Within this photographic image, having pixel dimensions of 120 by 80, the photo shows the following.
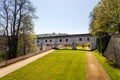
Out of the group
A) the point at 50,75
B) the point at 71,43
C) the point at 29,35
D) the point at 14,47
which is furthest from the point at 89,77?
the point at 71,43

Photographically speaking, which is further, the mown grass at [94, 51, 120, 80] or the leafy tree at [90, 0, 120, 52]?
the leafy tree at [90, 0, 120, 52]

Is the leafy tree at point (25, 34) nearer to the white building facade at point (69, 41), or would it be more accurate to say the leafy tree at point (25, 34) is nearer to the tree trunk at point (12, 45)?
the tree trunk at point (12, 45)

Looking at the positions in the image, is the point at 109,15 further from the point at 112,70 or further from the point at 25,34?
the point at 25,34

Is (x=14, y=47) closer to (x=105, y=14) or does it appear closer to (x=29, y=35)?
(x=29, y=35)

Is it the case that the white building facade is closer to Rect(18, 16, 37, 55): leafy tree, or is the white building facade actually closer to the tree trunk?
Rect(18, 16, 37, 55): leafy tree

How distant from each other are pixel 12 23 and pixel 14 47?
4.51m

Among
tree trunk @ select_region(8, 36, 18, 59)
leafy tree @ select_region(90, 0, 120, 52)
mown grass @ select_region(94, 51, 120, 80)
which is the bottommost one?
mown grass @ select_region(94, 51, 120, 80)

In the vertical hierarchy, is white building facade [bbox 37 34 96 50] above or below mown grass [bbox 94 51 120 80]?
above

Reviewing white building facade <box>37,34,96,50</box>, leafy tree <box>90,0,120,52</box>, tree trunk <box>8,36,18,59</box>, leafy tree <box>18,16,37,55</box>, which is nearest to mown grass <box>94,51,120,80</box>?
leafy tree <box>90,0,120,52</box>

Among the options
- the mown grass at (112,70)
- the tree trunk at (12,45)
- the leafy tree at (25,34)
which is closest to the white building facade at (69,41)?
the leafy tree at (25,34)

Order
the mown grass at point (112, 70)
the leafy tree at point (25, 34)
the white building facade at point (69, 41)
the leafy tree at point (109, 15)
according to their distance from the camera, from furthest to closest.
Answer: the white building facade at point (69, 41) < the leafy tree at point (25, 34) < the leafy tree at point (109, 15) < the mown grass at point (112, 70)

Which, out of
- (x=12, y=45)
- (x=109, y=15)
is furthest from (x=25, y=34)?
(x=109, y=15)

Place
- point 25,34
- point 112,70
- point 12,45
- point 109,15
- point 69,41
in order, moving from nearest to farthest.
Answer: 1. point 112,70
2. point 109,15
3. point 12,45
4. point 25,34
5. point 69,41

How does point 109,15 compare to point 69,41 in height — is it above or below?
above
